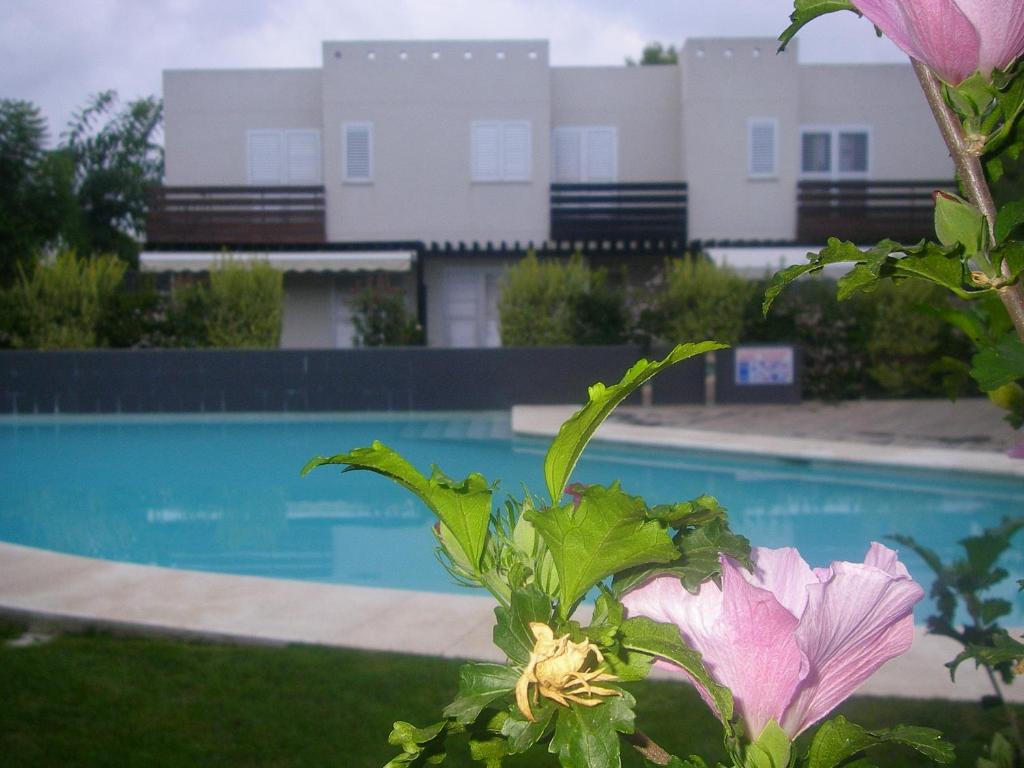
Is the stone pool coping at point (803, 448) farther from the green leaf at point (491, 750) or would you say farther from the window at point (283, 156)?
the window at point (283, 156)

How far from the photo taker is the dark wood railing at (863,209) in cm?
1991

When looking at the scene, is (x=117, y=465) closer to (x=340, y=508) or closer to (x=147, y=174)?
(x=340, y=508)

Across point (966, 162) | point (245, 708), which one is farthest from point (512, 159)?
point (966, 162)

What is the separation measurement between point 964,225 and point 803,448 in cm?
1027

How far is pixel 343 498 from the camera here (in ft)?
31.8

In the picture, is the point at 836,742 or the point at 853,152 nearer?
the point at 836,742

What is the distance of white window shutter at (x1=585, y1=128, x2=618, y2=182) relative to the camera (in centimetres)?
2092

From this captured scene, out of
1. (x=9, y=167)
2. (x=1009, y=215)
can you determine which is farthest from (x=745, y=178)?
(x=1009, y=215)

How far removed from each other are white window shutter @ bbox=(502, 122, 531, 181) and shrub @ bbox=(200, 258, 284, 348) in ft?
20.0

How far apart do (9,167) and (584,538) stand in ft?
92.3

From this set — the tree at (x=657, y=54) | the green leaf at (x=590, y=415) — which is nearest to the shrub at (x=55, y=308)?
the green leaf at (x=590, y=415)

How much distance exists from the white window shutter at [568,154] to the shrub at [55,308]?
31.6 feet

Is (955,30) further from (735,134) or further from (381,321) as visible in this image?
(735,134)

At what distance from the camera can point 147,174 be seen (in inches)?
1416
